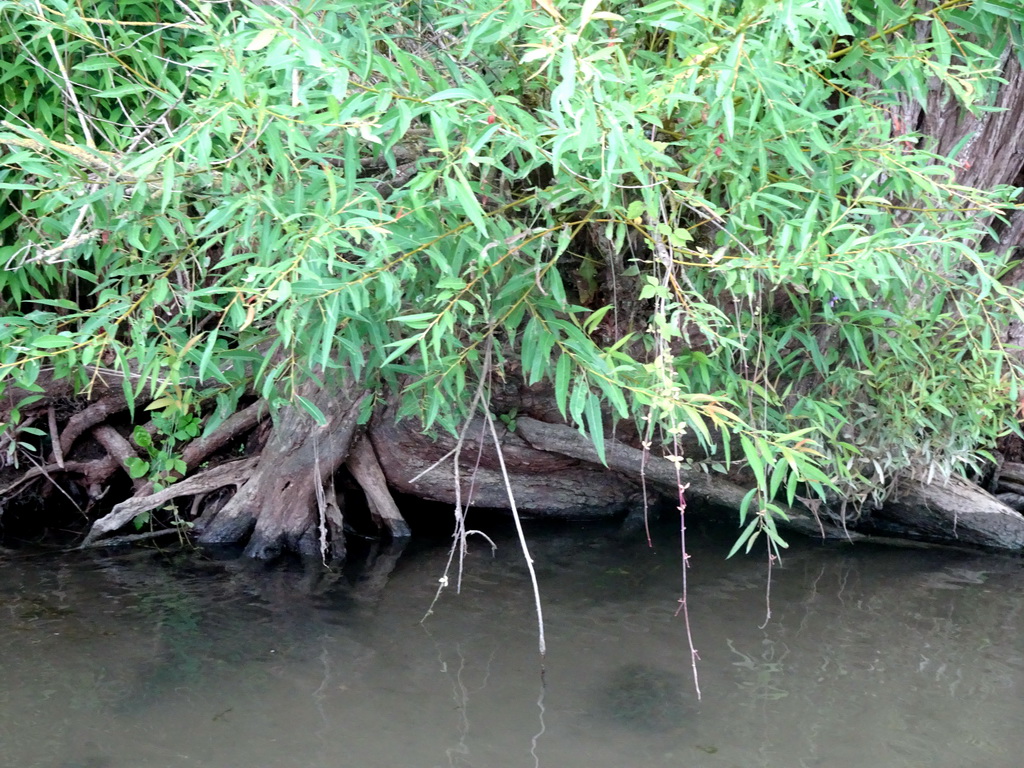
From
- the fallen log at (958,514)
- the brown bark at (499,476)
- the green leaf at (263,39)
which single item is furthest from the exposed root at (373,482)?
the green leaf at (263,39)

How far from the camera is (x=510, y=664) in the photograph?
10.3ft

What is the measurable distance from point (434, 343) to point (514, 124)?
1.89 feet

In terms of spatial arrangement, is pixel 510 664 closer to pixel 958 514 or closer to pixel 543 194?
pixel 543 194

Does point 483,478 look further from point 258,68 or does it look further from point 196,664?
point 258,68

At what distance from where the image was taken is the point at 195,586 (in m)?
3.79

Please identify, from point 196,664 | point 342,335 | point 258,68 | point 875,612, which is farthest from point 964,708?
point 258,68

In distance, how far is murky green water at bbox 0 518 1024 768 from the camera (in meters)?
2.65

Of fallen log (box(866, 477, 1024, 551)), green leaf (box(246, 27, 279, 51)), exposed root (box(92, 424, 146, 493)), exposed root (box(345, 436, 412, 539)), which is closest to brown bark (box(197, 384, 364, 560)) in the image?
exposed root (box(345, 436, 412, 539))

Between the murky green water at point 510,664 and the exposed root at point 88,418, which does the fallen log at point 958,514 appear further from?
the exposed root at point 88,418

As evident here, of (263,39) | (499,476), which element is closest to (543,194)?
(263,39)

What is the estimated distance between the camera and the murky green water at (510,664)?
265 centimetres

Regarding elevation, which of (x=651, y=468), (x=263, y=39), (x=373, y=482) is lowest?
(x=373, y=482)

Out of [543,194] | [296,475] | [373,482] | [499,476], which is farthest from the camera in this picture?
[499,476]

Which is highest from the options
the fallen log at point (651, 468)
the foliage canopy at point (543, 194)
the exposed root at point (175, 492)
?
the foliage canopy at point (543, 194)
